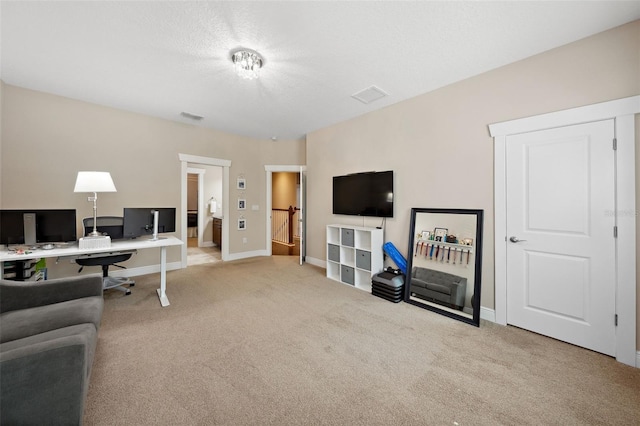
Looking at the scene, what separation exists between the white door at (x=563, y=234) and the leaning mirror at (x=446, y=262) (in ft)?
1.06

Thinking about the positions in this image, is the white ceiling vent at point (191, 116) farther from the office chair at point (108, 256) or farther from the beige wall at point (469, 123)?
the beige wall at point (469, 123)

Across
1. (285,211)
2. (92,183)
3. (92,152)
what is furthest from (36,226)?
(285,211)

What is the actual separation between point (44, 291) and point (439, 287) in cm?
373

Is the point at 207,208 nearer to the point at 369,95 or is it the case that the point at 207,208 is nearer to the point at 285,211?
the point at 285,211

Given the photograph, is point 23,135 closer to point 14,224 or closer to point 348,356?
point 14,224

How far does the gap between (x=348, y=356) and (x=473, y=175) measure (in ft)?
7.72

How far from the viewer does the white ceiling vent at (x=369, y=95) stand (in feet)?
10.5

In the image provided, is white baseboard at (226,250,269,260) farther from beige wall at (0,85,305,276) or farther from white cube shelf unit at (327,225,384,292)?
white cube shelf unit at (327,225,384,292)

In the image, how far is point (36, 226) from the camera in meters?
2.97

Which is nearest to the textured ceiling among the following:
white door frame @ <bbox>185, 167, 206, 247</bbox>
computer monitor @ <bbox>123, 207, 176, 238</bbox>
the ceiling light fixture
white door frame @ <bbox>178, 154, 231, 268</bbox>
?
the ceiling light fixture

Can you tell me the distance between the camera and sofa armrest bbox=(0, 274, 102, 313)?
1812mm

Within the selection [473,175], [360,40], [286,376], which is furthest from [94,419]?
[473,175]

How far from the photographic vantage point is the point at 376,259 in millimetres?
3619

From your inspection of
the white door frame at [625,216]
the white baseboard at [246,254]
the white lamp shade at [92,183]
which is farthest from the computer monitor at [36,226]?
the white door frame at [625,216]
